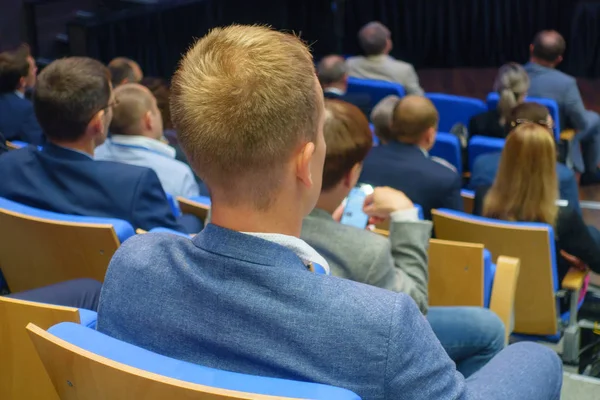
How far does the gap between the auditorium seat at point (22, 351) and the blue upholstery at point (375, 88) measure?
5100 mm

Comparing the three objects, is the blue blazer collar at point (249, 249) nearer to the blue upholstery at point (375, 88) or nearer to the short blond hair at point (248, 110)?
the short blond hair at point (248, 110)

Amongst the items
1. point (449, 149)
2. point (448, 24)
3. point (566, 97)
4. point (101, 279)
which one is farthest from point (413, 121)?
point (448, 24)

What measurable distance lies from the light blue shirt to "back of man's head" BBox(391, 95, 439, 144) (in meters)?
0.98

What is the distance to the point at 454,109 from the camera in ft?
21.3

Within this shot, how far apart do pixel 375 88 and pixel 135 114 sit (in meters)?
3.46

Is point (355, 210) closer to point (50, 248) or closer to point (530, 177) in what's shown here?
point (50, 248)

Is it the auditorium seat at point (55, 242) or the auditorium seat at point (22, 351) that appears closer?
the auditorium seat at point (22, 351)

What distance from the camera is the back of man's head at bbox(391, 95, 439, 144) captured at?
12.5ft

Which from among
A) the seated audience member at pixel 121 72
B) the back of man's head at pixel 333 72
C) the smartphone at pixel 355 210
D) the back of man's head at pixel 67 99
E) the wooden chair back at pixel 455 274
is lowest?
the back of man's head at pixel 333 72

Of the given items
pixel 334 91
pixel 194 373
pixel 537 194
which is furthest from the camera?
pixel 334 91

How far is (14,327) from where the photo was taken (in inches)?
66.4

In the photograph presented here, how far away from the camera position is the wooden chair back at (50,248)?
227cm

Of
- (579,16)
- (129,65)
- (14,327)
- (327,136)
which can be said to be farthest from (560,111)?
(14,327)

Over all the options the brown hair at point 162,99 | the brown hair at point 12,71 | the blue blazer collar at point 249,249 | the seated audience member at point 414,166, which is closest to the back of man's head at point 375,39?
the brown hair at point 162,99
